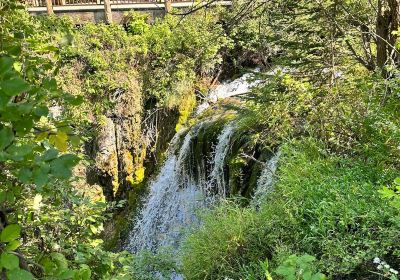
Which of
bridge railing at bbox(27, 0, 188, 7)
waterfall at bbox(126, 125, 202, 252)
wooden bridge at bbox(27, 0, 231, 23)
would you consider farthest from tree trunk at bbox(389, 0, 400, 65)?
bridge railing at bbox(27, 0, 188, 7)

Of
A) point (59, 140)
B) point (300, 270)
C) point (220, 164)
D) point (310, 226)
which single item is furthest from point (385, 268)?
point (220, 164)

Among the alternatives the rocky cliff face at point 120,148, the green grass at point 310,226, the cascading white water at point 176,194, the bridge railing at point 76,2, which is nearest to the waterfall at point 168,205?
the cascading white water at point 176,194

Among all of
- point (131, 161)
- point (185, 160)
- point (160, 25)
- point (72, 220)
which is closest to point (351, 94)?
point (72, 220)

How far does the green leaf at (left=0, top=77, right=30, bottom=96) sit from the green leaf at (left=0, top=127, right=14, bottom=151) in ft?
0.24

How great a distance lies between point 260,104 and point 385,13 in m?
1.76

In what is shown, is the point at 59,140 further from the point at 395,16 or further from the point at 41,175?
the point at 395,16

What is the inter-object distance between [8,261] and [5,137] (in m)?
0.22

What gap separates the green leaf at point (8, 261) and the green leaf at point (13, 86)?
11.2 inches

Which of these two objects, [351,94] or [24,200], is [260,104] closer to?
[351,94]

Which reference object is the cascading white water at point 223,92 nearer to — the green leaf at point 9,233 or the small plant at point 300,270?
the small plant at point 300,270

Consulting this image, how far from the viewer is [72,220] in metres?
2.26

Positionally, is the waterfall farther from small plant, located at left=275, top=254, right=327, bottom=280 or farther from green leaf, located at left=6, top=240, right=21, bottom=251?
green leaf, located at left=6, top=240, right=21, bottom=251

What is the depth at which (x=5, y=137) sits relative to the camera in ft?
2.28

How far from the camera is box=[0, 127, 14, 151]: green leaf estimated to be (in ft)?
2.26
